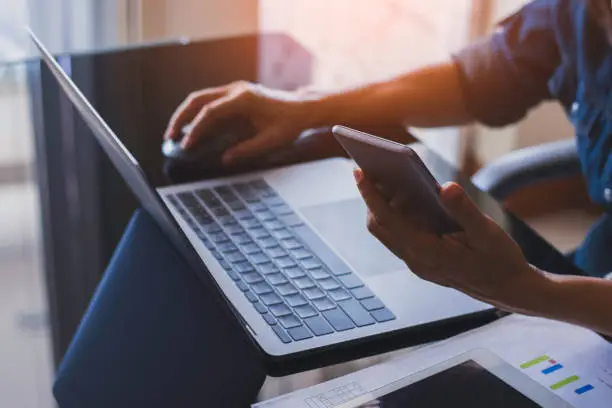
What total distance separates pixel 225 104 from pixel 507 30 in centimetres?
41

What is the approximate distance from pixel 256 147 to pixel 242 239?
0.63 ft

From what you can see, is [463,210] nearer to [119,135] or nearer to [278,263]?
[278,263]

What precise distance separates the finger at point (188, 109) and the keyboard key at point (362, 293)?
0.36 metres

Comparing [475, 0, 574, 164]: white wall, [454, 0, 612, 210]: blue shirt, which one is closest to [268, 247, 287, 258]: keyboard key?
[454, 0, 612, 210]: blue shirt

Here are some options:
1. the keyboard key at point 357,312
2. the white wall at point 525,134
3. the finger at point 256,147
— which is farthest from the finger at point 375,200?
the white wall at point 525,134

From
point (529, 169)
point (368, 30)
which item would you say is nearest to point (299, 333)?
point (529, 169)

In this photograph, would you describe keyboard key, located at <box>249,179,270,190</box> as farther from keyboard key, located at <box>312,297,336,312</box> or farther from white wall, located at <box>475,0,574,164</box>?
white wall, located at <box>475,0,574,164</box>

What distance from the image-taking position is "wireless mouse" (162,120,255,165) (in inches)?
41.4

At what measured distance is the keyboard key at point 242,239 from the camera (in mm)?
896

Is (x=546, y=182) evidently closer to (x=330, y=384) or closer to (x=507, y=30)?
(x=507, y=30)

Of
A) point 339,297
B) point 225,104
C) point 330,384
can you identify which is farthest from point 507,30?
point 330,384

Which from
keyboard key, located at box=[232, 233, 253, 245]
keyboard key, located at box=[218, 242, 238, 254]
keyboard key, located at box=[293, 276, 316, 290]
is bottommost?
keyboard key, located at box=[293, 276, 316, 290]

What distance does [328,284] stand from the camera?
835 millimetres

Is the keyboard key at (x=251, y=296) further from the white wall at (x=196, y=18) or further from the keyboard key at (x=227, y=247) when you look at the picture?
the white wall at (x=196, y=18)
